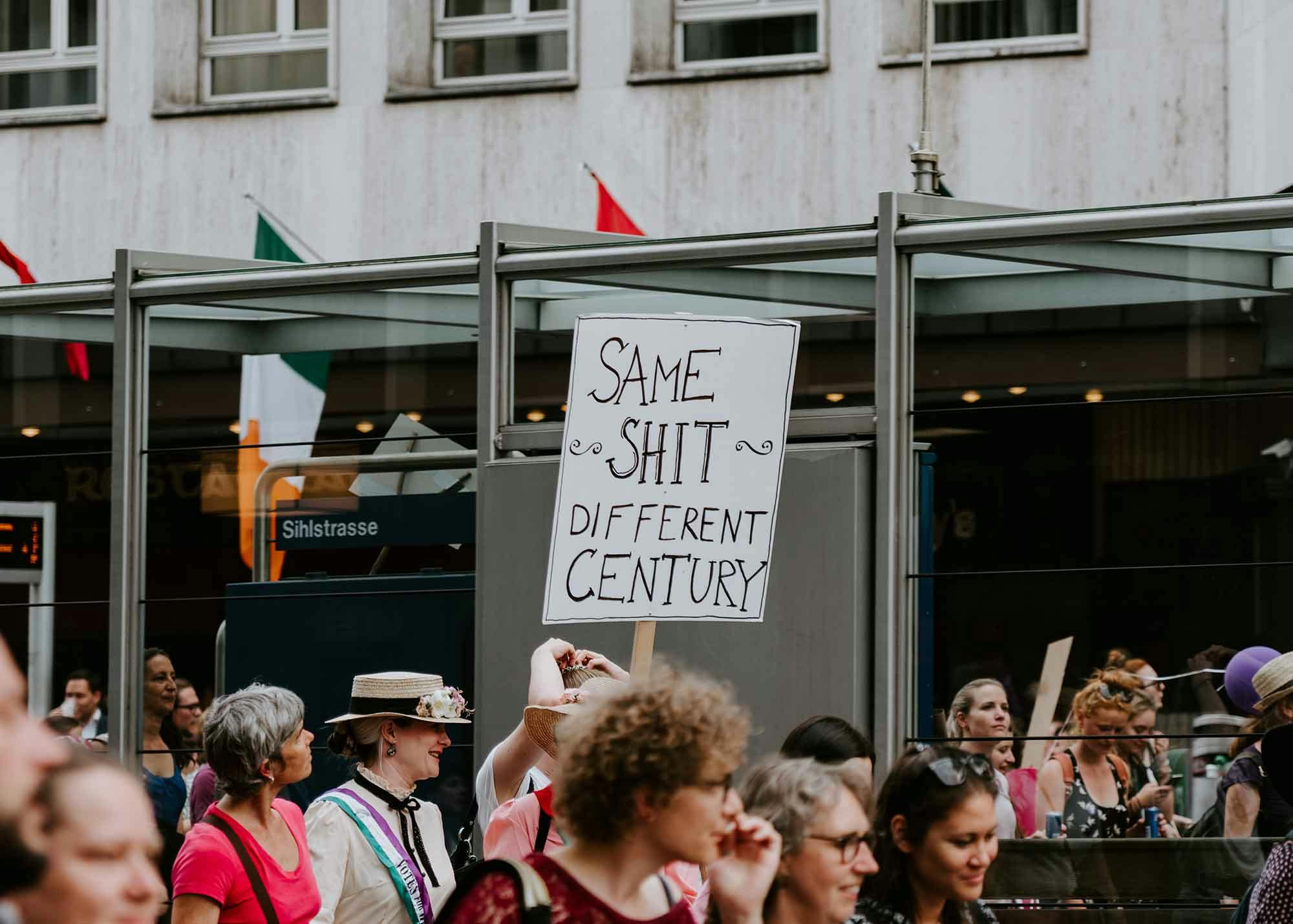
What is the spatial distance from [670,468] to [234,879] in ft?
6.10

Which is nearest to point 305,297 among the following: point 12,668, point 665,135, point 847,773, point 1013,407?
point 1013,407

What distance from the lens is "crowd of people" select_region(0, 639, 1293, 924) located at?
2.17 metres

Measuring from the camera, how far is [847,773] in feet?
13.3

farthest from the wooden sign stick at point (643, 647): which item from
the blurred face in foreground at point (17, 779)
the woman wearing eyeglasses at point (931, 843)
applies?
the blurred face in foreground at point (17, 779)

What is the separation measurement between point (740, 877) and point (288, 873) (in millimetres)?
2174

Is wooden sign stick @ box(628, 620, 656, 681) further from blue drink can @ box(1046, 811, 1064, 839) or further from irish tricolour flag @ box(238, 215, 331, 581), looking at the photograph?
irish tricolour flag @ box(238, 215, 331, 581)

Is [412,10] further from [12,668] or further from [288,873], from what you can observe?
[12,668]

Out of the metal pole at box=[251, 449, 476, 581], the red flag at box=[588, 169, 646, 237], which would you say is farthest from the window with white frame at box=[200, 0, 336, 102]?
the metal pole at box=[251, 449, 476, 581]

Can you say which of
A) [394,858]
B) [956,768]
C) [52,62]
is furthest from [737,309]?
[52,62]

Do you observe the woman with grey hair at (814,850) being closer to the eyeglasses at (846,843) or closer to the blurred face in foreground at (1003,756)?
the eyeglasses at (846,843)

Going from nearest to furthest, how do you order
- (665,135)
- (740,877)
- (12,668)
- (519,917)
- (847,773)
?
(12,668)
(519,917)
(740,877)
(847,773)
(665,135)

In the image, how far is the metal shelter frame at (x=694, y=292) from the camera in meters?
6.83

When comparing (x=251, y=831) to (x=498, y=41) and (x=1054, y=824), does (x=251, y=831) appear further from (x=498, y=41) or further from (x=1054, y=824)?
(x=498, y=41)

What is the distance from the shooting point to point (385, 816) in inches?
226
